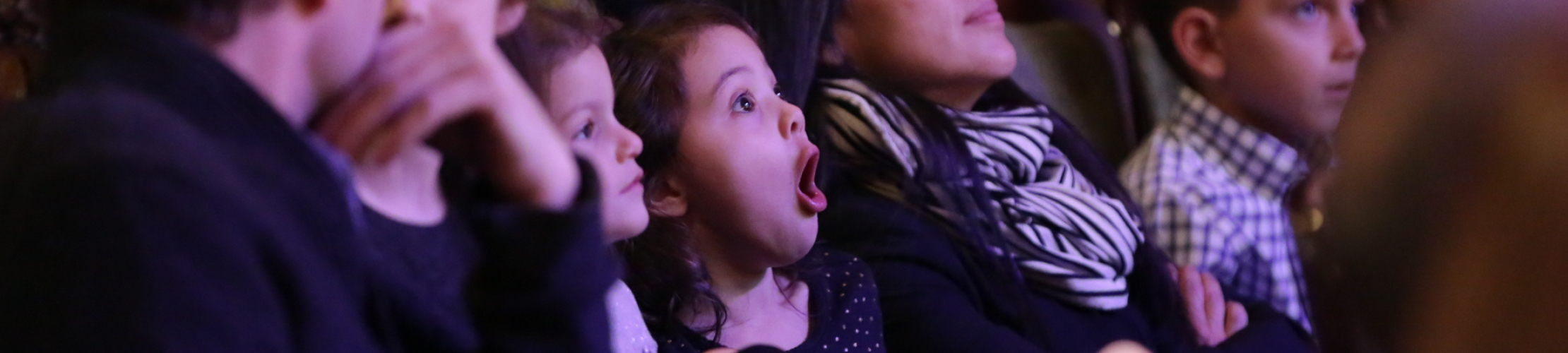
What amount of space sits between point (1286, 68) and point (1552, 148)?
1203 millimetres

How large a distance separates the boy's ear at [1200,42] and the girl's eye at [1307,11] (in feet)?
0.30

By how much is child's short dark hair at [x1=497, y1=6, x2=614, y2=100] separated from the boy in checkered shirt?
29.9 inches

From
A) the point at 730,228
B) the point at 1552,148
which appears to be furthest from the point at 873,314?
the point at 1552,148

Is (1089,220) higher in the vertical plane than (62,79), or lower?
lower

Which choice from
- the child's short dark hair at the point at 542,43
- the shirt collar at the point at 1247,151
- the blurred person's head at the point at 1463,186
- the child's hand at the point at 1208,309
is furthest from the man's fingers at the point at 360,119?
the shirt collar at the point at 1247,151

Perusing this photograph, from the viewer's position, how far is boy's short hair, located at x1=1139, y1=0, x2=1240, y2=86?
1.57 m

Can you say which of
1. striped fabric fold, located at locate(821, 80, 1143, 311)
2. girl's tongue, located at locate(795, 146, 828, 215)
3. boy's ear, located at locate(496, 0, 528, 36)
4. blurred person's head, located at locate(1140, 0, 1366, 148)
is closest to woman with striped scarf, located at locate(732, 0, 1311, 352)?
striped fabric fold, located at locate(821, 80, 1143, 311)

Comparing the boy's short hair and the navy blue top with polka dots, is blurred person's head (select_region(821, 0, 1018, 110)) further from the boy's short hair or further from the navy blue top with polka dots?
the boy's short hair

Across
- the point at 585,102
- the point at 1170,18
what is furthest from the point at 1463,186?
the point at 1170,18

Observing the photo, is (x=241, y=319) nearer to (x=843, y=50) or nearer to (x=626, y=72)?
(x=626, y=72)

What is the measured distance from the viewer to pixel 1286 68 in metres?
1.53

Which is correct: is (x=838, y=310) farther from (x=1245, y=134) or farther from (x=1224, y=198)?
(x=1245, y=134)

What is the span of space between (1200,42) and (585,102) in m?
1.00

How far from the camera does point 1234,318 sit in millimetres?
1275
